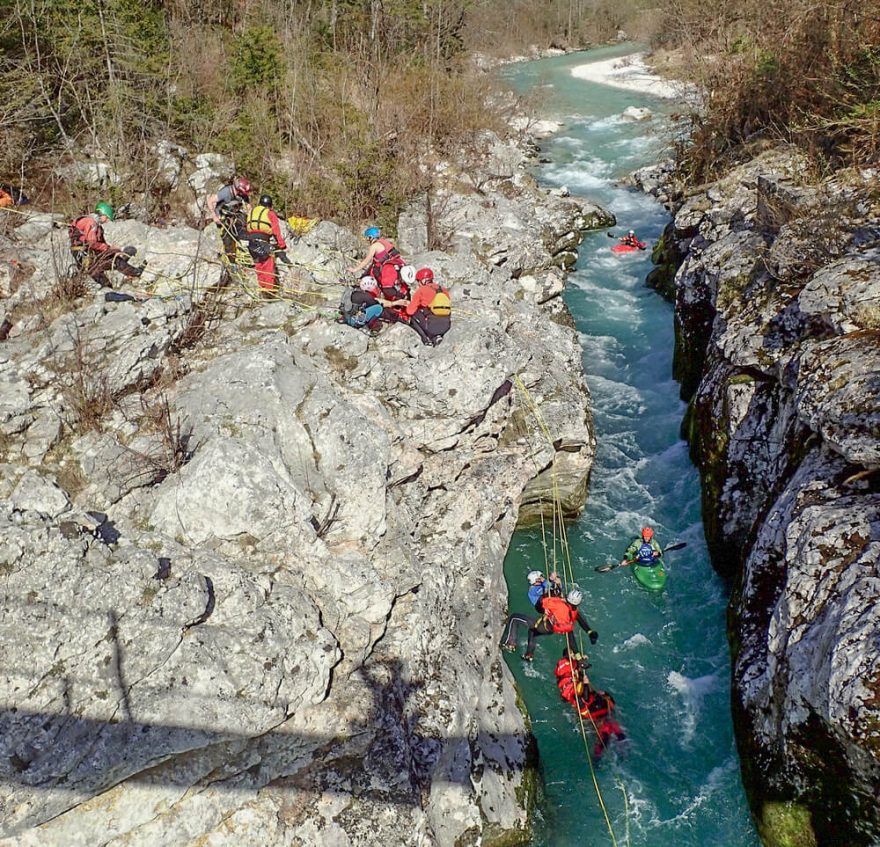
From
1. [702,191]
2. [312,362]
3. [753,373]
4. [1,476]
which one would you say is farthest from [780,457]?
[702,191]

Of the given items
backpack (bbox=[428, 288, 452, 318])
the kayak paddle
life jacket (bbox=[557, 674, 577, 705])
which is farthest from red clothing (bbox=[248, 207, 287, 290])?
life jacket (bbox=[557, 674, 577, 705])

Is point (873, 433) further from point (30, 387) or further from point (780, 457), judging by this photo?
point (30, 387)

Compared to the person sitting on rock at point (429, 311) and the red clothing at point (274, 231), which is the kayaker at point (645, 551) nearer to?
the person sitting on rock at point (429, 311)

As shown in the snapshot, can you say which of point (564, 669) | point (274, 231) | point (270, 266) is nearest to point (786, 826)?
point (564, 669)

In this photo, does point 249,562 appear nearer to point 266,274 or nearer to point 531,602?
point 531,602

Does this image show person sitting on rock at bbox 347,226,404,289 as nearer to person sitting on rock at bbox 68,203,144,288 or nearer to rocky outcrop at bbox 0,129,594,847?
rocky outcrop at bbox 0,129,594,847
